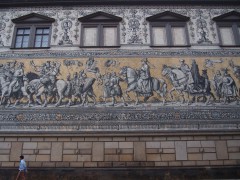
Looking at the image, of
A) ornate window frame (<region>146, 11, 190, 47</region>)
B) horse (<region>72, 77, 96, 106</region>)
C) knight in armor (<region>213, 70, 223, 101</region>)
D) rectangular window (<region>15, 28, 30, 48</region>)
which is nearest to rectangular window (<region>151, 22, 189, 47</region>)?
ornate window frame (<region>146, 11, 190, 47</region>)

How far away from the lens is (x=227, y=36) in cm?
1056

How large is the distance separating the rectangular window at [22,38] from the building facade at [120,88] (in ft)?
0.10

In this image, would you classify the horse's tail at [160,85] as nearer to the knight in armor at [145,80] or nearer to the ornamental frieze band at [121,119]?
the knight in armor at [145,80]

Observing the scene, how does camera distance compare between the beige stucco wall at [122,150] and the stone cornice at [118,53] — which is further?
the stone cornice at [118,53]

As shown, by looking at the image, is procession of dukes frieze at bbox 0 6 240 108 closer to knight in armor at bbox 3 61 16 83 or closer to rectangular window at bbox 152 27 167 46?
knight in armor at bbox 3 61 16 83

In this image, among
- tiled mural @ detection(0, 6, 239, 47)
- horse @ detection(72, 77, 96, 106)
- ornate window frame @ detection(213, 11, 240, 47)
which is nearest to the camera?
horse @ detection(72, 77, 96, 106)

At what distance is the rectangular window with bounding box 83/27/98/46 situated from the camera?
A: 10422 mm

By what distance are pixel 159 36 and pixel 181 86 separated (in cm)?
189

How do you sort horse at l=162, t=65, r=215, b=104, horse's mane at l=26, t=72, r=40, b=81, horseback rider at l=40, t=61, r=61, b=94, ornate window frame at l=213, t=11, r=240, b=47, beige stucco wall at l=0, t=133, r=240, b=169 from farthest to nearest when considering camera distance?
ornate window frame at l=213, t=11, r=240, b=47 < horse's mane at l=26, t=72, r=40, b=81 < horseback rider at l=40, t=61, r=61, b=94 < horse at l=162, t=65, r=215, b=104 < beige stucco wall at l=0, t=133, r=240, b=169

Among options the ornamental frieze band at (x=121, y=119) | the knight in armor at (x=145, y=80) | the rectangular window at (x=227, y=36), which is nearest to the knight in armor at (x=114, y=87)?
the ornamental frieze band at (x=121, y=119)

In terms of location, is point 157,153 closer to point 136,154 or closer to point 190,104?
point 136,154

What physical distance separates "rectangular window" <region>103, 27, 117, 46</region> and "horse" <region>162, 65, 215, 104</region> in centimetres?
184

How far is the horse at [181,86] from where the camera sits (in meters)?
9.55

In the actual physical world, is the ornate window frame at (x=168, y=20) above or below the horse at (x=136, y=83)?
above
